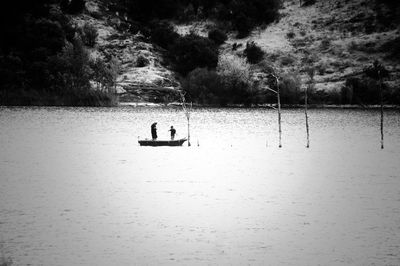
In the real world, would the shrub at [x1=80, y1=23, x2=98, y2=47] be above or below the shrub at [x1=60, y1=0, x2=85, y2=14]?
below

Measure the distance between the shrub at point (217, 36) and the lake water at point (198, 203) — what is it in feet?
339

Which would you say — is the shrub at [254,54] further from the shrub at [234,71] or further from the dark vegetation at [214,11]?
the shrub at [234,71]

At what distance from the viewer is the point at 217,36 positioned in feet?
576

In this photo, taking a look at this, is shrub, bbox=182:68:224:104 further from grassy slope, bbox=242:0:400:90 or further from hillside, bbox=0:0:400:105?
grassy slope, bbox=242:0:400:90

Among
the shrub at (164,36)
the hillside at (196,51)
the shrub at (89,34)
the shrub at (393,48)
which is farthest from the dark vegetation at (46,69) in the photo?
the shrub at (393,48)

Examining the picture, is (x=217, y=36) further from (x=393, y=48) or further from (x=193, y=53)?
(x=393, y=48)

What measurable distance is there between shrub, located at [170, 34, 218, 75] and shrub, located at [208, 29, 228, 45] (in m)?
8.14

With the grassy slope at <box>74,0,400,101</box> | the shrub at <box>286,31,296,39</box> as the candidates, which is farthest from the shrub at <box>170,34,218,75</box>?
the shrub at <box>286,31,296,39</box>

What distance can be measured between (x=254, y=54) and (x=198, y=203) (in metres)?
132

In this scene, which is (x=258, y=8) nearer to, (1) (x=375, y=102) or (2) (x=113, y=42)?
(2) (x=113, y=42)

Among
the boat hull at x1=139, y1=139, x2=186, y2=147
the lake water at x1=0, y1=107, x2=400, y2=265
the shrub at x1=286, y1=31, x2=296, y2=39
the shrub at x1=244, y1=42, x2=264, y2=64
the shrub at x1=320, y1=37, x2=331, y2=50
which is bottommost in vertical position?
the lake water at x1=0, y1=107, x2=400, y2=265

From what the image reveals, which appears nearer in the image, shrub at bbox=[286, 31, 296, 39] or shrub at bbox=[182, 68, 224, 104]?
shrub at bbox=[182, 68, 224, 104]

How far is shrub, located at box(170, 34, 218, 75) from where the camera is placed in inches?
6235

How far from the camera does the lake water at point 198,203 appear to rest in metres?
24.8
